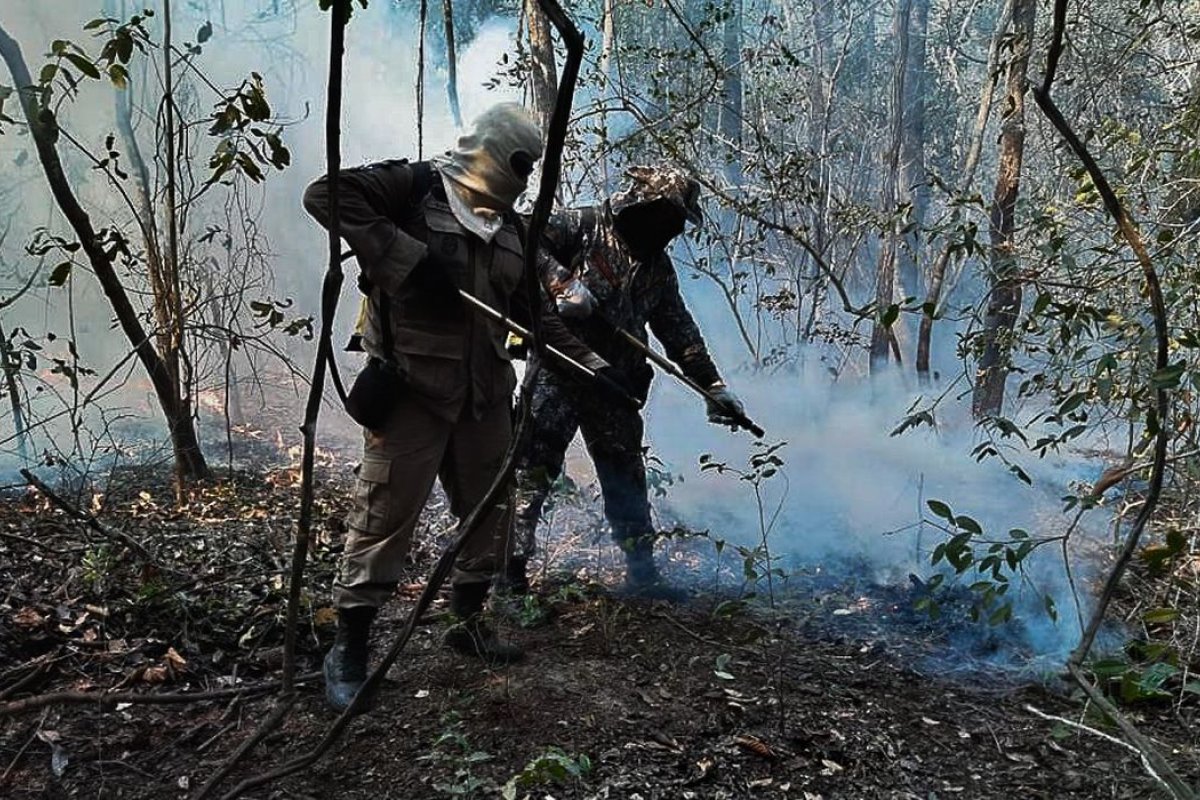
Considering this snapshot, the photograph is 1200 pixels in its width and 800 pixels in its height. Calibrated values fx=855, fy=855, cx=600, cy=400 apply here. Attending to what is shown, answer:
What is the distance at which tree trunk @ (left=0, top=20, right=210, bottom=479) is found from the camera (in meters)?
3.25

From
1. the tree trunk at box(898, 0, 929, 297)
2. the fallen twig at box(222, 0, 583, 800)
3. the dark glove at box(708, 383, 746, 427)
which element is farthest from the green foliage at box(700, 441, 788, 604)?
the tree trunk at box(898, 0, 929, 297)

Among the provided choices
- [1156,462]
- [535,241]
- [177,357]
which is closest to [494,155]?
[535,241]

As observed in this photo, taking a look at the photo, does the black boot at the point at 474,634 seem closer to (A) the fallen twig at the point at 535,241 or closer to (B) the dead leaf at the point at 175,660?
(B) the dead leaf at the point at 175,660

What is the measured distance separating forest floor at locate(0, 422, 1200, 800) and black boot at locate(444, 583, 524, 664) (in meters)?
0.06

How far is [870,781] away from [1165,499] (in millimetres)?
3174

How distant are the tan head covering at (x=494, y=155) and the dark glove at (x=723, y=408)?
134cm

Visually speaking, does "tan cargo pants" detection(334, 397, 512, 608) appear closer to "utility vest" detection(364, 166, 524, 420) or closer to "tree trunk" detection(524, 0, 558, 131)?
"utility vest" detection(364, 166, 524, 420)

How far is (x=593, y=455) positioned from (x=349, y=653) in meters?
1.54

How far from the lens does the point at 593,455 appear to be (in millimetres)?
3908

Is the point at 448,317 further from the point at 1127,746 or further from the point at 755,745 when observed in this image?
the point at 1127,746

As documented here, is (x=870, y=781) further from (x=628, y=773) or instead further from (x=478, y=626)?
(x=478, y=626)

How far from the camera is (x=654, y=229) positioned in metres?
3.58

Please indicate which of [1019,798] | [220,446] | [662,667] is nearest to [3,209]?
[220,446]

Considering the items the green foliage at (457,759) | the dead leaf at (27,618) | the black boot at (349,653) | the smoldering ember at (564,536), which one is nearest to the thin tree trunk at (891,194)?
the smoldering ember at (564,536)
